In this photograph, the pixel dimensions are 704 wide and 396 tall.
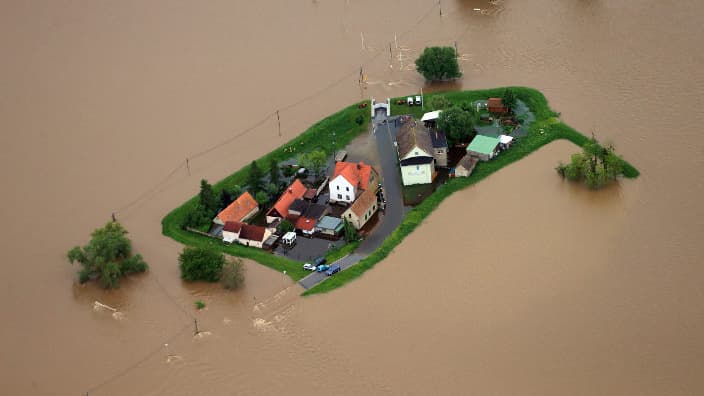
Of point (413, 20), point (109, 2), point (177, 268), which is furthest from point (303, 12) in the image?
point (177, 268)

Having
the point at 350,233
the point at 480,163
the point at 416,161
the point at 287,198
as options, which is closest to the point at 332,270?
the point at 350,233

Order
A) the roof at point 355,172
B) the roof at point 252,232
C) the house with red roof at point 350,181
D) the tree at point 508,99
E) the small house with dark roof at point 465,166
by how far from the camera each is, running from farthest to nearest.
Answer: the tree at point 508,99 → the small house with dark roof at point 465,166 → the roof at point 355,172 → the house with red roof at point 350,181 → the roof at point 252,232

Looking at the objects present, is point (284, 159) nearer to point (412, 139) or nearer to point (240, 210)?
point (240, 210)

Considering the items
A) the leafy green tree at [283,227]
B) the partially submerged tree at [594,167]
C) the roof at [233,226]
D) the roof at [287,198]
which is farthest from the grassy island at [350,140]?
the roof at [287,198]

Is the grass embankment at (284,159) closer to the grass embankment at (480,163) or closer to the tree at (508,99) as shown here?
the grass embankment at (480,163)

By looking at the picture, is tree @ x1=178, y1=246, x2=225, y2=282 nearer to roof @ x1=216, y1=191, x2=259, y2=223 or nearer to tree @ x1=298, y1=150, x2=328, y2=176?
roof @ x1=216, y1=191, x2=259, y2=223

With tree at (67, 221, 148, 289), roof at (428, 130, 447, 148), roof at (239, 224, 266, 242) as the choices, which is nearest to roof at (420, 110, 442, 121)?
roof at (428, 130, 447, 148)
